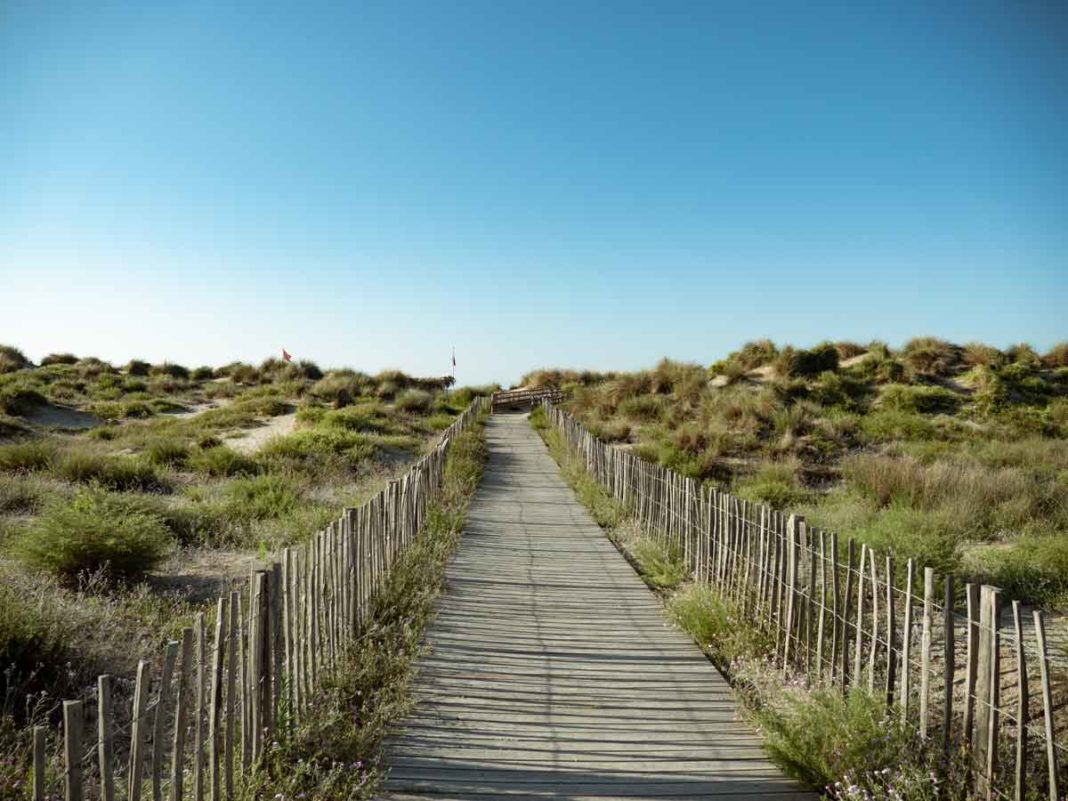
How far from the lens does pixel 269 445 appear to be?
1812cm

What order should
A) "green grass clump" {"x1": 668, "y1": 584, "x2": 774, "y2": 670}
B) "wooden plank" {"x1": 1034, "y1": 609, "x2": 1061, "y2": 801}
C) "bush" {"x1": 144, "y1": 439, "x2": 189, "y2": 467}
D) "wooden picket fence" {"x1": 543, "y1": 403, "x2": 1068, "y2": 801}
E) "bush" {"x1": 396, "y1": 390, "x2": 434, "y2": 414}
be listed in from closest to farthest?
"wooden plank" {"x1": 1034, "y1": 609, "x2": 1061, "y2": 801} < "wooden picket fence" {"x1": 543, "y1": 403, "x2": 1068, "y2": 801} < "green grass clump" {"x1": 668, "y1": 584, "x2": 774, "y2": 670} < "bush" {"x1": 144, "y1": 439, "x2": 189, "y2": 467} < "bush" {"x1": 396, "y1": 390, "x2": 434, "y2": 414}

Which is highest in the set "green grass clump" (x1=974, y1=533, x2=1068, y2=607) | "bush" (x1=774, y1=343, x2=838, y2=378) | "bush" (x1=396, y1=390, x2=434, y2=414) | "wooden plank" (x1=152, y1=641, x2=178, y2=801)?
"bush" (x1=774, y1=343, x2=838, y2=378)

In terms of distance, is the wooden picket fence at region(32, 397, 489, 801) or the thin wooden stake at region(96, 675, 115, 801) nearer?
the thin wooden stake at region(96, 675, 115, 801)

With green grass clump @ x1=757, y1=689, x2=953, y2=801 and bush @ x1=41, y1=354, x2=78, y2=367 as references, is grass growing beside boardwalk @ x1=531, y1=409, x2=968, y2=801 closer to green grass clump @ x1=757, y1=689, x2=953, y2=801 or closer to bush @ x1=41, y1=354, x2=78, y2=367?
green grass clump @ x1=757, y1=689, x2=953, y2=801

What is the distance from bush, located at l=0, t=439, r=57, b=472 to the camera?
46.6 ft

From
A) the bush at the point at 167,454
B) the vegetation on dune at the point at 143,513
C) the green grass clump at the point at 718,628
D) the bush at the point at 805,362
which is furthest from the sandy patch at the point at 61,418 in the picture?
the bush at the point at 805,362

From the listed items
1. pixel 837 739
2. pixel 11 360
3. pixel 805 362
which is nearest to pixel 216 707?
pixel 837 739

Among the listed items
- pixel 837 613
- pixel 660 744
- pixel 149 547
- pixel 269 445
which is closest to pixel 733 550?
pixel 837 613

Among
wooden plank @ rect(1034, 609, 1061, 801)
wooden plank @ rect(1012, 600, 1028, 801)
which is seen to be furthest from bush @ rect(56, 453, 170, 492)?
wooden plank @ rect(1034, 609, 1061, 801)

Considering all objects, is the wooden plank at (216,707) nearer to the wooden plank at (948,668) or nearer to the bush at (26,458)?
the wooden plank at (948,668)

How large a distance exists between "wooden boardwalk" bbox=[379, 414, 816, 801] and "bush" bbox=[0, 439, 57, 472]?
11.1 metres

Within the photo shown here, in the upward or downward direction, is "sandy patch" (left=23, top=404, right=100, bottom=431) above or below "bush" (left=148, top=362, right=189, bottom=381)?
below

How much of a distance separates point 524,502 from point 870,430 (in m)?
11.8

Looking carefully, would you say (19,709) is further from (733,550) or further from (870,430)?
(870,430)
